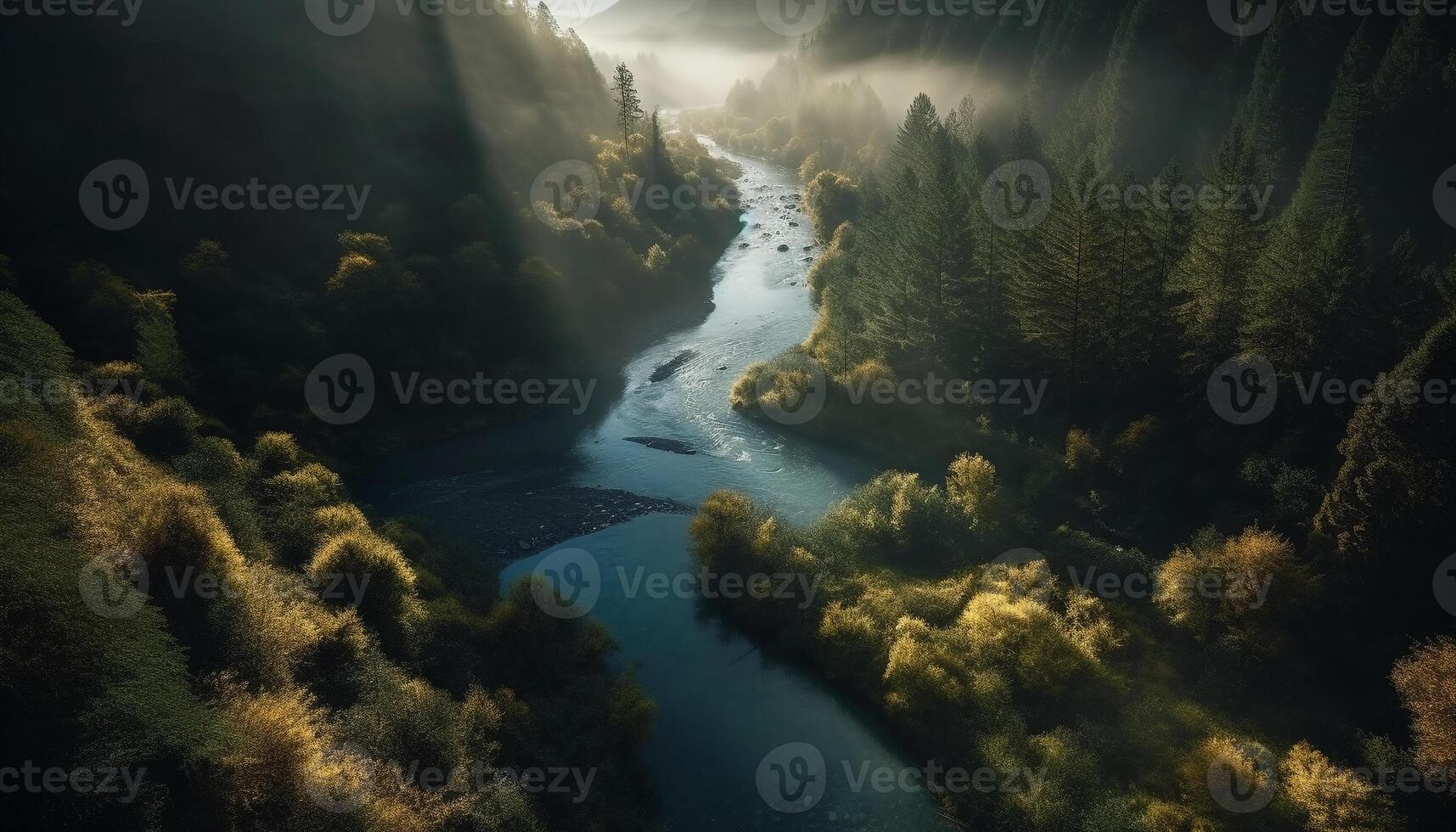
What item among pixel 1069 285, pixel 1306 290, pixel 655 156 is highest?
pixel 655 156

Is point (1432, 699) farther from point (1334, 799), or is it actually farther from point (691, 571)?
point (691, 571)

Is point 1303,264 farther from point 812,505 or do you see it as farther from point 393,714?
point 393,714

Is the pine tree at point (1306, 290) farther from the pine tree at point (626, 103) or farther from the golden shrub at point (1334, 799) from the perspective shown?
the pine tree at point (626, 103)

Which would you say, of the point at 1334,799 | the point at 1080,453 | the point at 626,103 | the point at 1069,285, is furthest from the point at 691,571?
the point at 626,103

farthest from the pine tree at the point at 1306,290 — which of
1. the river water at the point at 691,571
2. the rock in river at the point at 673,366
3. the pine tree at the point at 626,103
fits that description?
the pine tree at the point at 626,103

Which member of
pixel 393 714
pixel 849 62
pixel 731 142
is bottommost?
pixel 393 714

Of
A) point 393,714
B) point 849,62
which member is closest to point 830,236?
point 393,714
